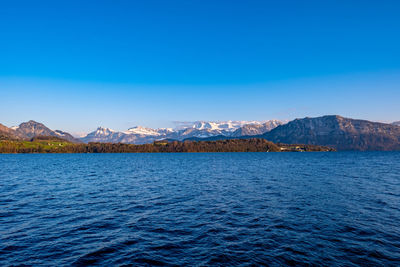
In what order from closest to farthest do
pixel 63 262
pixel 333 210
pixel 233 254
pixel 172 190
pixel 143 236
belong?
pixel 63 262 < pixel 233 254 < pixel 143 236 < pixel 333 210 < pixel 172 190

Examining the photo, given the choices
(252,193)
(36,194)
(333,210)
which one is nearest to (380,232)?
(333,210)

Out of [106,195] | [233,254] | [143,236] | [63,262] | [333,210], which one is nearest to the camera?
[63,262]

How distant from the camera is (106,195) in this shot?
1713 inches

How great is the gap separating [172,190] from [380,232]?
113ft

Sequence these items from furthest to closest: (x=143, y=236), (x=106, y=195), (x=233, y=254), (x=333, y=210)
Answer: (x=106, y=195), (x=333, y=210), (x=143, y=236), (x=233, y=254)

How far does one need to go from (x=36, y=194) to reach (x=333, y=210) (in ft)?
168

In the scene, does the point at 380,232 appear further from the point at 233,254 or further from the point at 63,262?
the point at 63,262

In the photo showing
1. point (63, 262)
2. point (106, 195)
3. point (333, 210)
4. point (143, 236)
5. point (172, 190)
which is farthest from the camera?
point (172, 190)

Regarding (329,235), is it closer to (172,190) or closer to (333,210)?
(333,210)

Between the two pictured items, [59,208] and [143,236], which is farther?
[59,208]

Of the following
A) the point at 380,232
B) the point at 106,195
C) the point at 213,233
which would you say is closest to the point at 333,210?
the point at 380,232

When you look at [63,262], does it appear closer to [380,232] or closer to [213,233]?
[213,233]

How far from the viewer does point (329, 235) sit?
901 inches

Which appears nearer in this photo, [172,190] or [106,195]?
[106,195]
